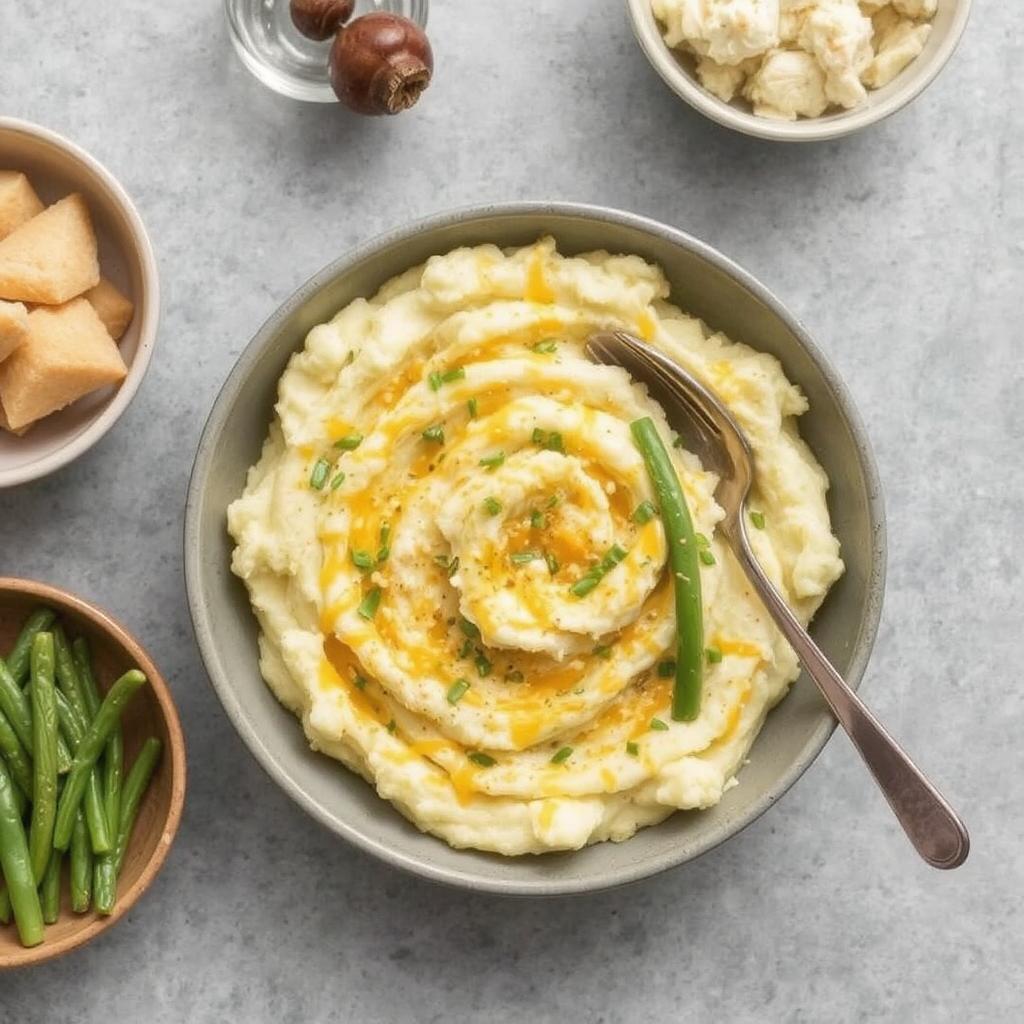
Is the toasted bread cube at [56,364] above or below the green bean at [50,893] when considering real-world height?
above

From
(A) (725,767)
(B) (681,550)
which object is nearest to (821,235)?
(B) (681,550)

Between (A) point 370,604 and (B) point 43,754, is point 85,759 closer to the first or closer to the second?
(B) point 43,754

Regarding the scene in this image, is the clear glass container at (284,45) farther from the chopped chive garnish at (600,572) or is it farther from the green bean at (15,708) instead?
the green bean at (15,708)

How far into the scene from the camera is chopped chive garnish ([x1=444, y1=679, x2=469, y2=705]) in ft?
12.6

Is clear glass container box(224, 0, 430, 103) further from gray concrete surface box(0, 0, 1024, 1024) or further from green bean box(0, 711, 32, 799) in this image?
green bean box(0, 711, 32, 799)

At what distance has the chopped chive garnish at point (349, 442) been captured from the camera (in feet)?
12.7

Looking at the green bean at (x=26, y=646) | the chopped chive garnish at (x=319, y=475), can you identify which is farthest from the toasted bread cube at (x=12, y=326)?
the chopped chive garnish at (x=319, y=475)

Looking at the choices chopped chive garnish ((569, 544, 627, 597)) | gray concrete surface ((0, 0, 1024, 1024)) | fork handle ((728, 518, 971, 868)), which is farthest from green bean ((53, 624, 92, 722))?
fork handle ((728, 518, 971, 868))

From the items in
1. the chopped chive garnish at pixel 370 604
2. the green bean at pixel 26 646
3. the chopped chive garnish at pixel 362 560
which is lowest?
the green bean at pixel 26 646

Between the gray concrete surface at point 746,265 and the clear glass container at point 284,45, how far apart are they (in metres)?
0.08

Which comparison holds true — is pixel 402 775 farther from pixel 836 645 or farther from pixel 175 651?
pixel 836 645

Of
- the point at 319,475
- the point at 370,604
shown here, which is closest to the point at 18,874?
the point at 370,604

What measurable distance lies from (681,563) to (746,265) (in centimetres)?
111

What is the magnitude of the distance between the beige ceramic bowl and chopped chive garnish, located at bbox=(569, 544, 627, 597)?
132 centimetres
